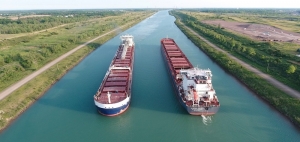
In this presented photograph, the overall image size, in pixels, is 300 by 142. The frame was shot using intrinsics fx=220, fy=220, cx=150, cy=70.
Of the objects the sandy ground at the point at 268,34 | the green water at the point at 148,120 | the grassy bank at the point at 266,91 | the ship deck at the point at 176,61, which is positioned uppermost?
the sandy ground at the point at 268,34

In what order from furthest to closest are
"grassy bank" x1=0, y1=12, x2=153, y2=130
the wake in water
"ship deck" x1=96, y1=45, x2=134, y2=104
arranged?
1. "ship deck" x1=96, y1=45, x2=134, y2=104
2. "grassy bank" x1=0, y1=12, x2=153, y2=130
3. the wake in water

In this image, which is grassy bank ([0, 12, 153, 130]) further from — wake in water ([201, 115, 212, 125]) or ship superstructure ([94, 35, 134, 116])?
wake in water ([201, 115, 212, 125])

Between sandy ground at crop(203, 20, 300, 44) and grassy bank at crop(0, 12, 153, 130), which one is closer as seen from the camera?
grassy bank at crop(0, 12, 153, 130)

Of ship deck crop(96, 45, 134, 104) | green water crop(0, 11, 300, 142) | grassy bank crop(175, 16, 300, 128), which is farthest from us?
ship deck crop(96, 45, 134, 104)

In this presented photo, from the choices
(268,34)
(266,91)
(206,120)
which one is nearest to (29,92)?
(206,120)

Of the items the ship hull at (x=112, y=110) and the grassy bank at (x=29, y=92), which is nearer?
the ship hull at (x=112, y=110)

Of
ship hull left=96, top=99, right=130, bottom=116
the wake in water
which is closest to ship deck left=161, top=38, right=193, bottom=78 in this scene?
the wake in water

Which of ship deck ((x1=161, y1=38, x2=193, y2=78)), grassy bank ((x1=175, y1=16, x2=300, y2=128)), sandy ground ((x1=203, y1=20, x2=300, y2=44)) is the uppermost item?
sandy ground ((x1=203, y1=20, x2=300, y2=44))

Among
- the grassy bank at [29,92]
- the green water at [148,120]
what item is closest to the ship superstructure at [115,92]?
the green water at [148,120]

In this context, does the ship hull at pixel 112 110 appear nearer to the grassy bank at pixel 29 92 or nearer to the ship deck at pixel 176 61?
the grassy bank at pixel 29 92

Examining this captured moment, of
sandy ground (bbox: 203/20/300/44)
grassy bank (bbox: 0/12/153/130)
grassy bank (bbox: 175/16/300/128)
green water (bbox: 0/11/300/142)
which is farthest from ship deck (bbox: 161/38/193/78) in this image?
→ sandy ground (bbox: 203/20/300/44)

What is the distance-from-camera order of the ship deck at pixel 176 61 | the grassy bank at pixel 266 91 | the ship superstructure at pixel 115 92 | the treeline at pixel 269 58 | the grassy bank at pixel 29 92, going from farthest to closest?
the ship deck at pixel 176 61 < the treeline at pixel 269 58 < the grassy bank at pixel 29 92 < the ship superstructure at pixel 115 92 < the grassy bank at pixel 266 91

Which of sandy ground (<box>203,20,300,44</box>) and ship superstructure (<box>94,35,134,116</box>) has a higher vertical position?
sandy ground (<box>203,20,300,44</box>)

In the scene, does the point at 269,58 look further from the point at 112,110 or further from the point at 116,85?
the point at 112,110
